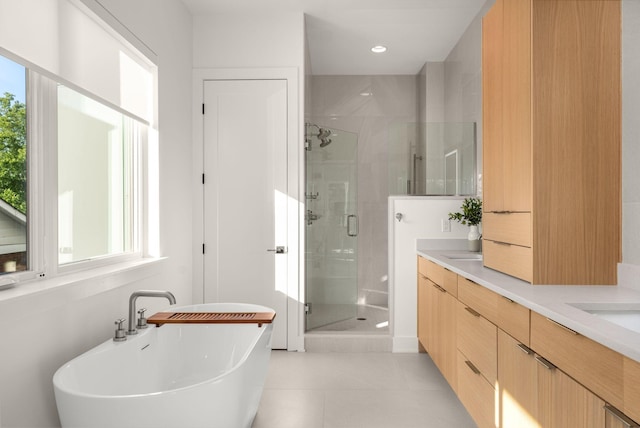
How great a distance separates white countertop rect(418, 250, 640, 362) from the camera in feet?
3.47

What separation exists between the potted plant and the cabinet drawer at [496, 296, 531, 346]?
1659mm

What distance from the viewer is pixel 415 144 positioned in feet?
14.2

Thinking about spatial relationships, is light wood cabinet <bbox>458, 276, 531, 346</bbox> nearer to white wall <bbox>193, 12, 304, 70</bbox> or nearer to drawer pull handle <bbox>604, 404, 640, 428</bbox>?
drawer pull handle <bbox>604, 404, 640, 428</bbox>

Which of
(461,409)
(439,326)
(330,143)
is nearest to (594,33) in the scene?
(439,326)

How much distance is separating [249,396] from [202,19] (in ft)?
10.2

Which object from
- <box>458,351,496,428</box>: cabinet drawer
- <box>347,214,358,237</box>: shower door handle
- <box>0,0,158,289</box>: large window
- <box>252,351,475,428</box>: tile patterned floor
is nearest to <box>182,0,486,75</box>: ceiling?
<box>0,0,158,289</box>: large window

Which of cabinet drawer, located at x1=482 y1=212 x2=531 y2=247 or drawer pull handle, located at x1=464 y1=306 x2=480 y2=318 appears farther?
drawer pull handle, located at x1=464 y1=306 x2=480 y2=318

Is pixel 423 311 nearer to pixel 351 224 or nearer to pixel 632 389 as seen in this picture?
pixel 351 224

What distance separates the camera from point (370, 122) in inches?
207

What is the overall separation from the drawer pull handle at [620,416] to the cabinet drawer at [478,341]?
80 cm

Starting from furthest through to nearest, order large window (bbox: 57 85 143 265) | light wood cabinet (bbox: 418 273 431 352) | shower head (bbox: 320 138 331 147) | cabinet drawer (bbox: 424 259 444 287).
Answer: shower head (bbox: 320 138 331 147) < light wood cabinet (bbox: 418 273 431 352) < cabinet drawer (bbox: 424 259 444 287) < large window (bbox: 57 85 143 265)

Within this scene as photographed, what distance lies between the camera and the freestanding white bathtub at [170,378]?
55.2 inches

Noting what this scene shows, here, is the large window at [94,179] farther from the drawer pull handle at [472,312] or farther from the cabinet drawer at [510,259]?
the cabinet drawer at [510,259]

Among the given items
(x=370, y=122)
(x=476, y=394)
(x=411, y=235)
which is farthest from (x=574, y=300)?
(x=370, y=122)
